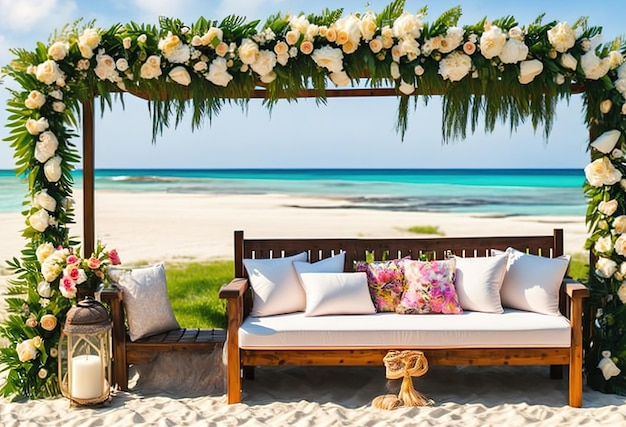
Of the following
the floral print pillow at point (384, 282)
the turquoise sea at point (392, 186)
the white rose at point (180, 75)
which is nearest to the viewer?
the white rose at point (180, 75)

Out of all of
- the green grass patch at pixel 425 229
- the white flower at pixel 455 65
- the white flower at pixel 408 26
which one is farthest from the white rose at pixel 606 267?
the green grass patch at pixel 425 229

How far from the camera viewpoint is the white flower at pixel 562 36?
14.0 ft

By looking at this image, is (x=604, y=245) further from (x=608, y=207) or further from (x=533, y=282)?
(x=533, y=282)

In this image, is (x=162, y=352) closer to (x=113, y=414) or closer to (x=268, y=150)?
(x=113, y=414)

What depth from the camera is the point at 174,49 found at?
170 inches

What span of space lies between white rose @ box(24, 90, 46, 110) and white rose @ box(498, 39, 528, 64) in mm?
2852

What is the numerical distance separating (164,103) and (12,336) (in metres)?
1.78

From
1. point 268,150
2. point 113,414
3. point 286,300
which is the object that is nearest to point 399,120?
point 286,300

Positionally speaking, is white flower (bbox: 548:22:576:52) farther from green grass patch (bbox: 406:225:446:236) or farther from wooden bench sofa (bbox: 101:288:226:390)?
green grass patch (bbox: 406:225:446:236)

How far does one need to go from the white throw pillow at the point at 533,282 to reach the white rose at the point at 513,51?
4.32 ft

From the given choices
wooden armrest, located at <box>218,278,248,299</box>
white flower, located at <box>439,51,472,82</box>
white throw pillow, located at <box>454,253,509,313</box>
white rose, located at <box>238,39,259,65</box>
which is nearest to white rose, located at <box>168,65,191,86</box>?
white rose, located at <box>238,39,259,65</box>

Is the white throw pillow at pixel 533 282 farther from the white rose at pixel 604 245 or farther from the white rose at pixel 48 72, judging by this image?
the white rose at pixel 48 72

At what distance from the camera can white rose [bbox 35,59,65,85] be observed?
4.31m

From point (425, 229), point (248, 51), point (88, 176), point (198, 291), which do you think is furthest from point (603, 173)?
point (425, 229)
